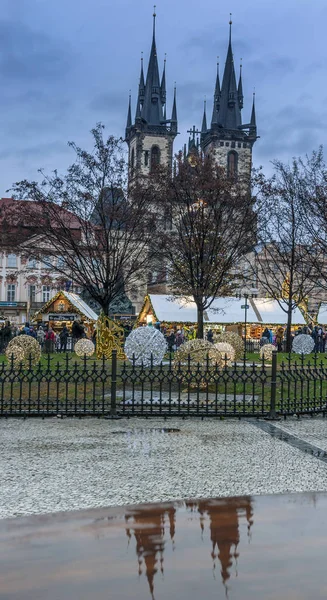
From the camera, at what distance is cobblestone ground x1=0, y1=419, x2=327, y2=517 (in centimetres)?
650

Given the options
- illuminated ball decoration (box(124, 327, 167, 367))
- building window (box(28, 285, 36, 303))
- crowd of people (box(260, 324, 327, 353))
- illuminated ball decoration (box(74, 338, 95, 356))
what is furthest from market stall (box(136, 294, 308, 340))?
building window (box(28, 285, 36, 303))

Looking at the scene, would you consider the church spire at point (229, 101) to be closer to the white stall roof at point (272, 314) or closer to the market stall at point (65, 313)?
the white stall roof at point (272, 314)

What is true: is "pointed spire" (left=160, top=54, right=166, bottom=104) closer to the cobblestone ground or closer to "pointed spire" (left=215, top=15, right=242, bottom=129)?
"pointed spire" (left=215, top=15, right=242, bottom=129)

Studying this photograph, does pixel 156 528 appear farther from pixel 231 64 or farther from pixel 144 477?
pixel 231 64

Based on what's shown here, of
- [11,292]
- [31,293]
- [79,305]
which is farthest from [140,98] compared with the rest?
[79,305]

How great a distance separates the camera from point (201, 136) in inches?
4370

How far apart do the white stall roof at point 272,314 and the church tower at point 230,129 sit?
57.7 meters

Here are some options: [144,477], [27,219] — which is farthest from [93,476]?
[27,219]

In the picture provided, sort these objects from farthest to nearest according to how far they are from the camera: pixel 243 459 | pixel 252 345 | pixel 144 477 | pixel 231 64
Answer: pixel 231 64, pixel 252 345, pixel 243 459, pixel 144 477

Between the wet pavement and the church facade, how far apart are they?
9712 cm

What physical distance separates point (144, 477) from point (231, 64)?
101 m

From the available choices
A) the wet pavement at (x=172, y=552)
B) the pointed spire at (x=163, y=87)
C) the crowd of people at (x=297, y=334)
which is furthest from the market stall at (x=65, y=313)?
the pointed spire at (x=163, y=87)

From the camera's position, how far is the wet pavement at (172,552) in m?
4.22

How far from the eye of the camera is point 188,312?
1639 inches
